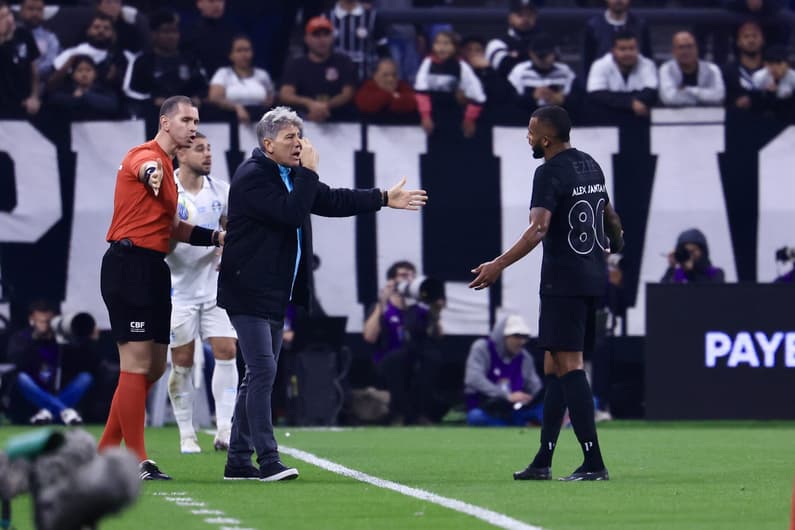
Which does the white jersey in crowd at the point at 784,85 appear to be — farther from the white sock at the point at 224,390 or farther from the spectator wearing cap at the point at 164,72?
the white sock at the point at 224,390

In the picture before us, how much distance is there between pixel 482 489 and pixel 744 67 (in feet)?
36.8

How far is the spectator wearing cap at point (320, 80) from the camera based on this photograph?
1766 cm

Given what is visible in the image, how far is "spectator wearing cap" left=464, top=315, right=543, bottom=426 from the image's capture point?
17016mm

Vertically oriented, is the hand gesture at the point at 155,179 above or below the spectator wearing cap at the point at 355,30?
below

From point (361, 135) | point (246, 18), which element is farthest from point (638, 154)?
point (246, 18)

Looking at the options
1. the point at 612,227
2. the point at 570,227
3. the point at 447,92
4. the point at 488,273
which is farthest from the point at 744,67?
the point at 488,273

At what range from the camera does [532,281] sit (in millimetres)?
17891

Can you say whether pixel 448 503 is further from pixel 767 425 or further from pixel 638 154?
pixel 638 154

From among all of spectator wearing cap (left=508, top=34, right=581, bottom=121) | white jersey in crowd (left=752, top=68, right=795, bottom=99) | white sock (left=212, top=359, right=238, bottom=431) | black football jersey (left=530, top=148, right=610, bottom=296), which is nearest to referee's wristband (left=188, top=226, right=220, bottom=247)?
black football jersey (left=530, top=148, right=610, bottom=296)

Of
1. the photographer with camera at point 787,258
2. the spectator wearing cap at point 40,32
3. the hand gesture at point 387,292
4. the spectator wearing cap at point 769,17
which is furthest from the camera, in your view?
the spectator wearing cap at point 769,17

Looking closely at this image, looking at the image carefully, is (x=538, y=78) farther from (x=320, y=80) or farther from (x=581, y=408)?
(x=581, y=408)

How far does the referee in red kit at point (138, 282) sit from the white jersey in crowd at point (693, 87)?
31.6 ft

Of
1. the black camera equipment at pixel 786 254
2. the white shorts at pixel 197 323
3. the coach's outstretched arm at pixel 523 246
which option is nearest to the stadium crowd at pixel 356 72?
the black camera equipment at pixel 786 254

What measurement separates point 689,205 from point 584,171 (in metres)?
8.70
